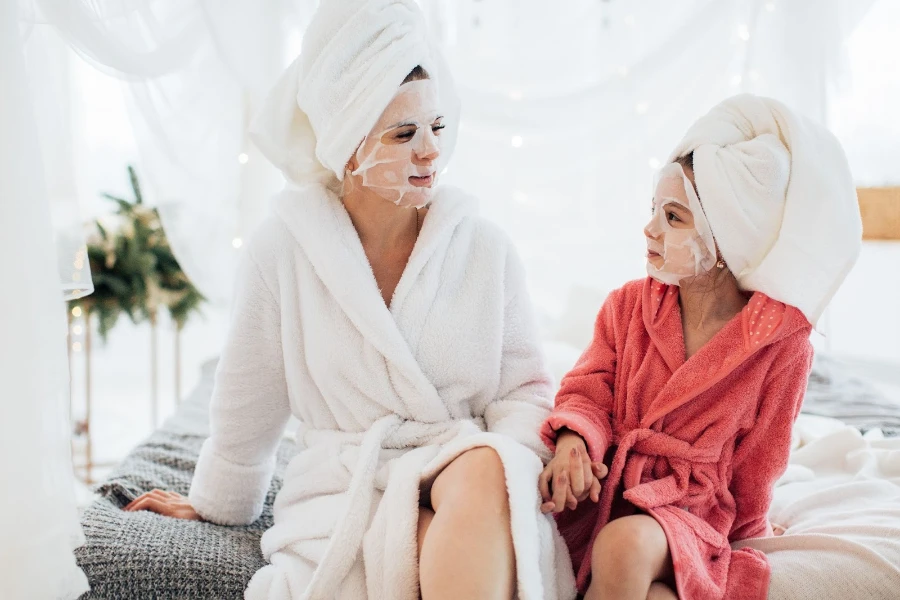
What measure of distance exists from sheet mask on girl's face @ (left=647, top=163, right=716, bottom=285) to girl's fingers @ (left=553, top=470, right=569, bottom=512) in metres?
0.36

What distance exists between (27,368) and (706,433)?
0.94 metres

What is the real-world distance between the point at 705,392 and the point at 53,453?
36.2 inches

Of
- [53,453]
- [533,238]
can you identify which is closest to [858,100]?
[533,238]

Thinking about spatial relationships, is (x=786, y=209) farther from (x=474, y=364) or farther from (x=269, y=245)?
(x=269, y=245)

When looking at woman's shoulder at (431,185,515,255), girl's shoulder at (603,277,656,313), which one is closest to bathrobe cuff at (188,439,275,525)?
woman's shoulder at (431,185,515,255)

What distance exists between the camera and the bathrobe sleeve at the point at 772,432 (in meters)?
1.24

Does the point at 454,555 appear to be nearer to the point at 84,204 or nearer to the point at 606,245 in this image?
the point at 606,245

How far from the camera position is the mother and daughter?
1110 mm

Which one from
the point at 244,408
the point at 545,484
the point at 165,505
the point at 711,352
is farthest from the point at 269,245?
the point at 711,352

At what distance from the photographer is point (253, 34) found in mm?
2041

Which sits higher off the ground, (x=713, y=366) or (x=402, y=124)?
(x=402, y=124)

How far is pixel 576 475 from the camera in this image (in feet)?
3.80

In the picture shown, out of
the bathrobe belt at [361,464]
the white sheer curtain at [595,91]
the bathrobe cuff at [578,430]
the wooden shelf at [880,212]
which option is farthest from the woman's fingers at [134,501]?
the wooden shelf at [880,212]

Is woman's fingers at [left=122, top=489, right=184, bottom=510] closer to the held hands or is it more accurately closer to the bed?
the bed
